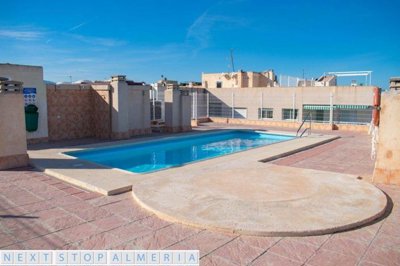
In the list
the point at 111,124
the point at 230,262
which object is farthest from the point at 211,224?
the point at 111,124

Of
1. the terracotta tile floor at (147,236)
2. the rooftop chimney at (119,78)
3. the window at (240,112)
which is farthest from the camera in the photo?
the window at (240,112)

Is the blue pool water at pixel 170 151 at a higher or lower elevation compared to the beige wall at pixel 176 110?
lower

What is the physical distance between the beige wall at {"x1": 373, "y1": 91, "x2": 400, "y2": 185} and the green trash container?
14.1m

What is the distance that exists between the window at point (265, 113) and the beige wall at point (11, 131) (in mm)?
22454

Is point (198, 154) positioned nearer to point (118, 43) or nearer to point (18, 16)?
point (18, 16)

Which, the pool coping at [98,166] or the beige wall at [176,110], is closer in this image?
the pool coping at [98,166]

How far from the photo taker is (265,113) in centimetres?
3000

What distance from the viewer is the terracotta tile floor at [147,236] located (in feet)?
15.2

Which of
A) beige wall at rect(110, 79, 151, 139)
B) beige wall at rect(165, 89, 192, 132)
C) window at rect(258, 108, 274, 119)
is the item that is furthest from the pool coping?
window at rect(258, 108, 274, 119)

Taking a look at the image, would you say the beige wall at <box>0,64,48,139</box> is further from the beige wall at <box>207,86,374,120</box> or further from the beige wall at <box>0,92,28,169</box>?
the beige wall at <box>207,86,374,120</box>

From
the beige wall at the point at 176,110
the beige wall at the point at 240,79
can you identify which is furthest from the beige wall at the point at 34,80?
the beige wall at the point at 240,79

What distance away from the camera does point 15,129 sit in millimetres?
10062

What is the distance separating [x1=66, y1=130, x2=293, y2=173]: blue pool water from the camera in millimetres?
13117

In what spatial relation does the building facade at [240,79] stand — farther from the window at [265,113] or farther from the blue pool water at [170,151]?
the blue pool water at [170,151]
